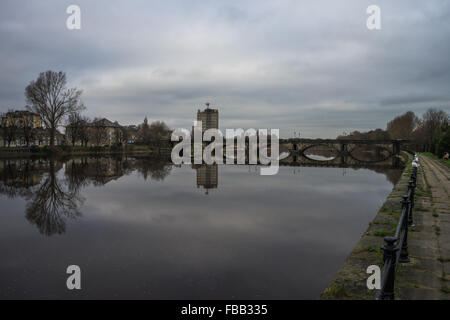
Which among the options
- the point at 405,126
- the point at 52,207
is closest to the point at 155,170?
the point at 52,207

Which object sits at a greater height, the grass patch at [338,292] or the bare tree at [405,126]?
the bare tree at [405,126]

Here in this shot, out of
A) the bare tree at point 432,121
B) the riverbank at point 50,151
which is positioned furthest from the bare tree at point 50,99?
the bare tree at point 432,121

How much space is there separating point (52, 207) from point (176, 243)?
9012mm

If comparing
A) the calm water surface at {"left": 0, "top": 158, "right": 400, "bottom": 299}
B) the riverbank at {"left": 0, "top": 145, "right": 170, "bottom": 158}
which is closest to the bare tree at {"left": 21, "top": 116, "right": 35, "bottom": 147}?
the riverbank at {"left": 0, "top": 145, "right": 170, "bottom": 158}

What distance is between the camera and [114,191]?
2069 cm

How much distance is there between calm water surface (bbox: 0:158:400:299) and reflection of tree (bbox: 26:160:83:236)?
0.05 m

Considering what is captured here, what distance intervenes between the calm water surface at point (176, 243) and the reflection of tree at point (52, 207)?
0.15 ft

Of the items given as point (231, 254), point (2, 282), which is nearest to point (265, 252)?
point (231, 254)

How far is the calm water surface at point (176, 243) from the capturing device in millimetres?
6863

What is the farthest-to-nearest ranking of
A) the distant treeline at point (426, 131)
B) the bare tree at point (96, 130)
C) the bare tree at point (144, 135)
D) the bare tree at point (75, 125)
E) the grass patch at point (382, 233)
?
the bare tree at point (144, 135), the bare tree at point (96, 130), the bare tree at point (75, 125), the distant treeline at point (426, 131), the grass patch at point (382, 233)

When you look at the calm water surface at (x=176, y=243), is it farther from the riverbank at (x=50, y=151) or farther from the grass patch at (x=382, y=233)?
the riverbank at (x=50, y=151)

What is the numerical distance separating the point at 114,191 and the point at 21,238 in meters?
10.5
